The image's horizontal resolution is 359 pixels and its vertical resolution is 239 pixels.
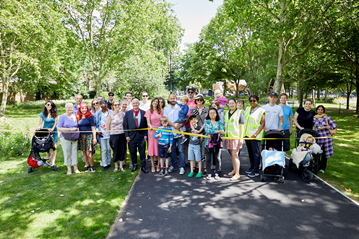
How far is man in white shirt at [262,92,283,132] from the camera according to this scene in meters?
5.87

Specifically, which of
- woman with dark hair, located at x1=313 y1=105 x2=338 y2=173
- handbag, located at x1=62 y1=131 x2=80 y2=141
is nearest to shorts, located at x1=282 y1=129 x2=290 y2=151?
woman with dark hair, located at x1=313 y1=105 x2=338 y2=173

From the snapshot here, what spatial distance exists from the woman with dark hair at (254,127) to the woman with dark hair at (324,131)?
1625 millimetres

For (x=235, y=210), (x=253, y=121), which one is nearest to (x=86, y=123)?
(x=235, y=210)

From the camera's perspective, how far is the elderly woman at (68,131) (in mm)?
5703

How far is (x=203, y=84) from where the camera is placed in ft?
115

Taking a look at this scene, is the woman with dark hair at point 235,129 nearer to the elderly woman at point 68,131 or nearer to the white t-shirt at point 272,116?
the white t-shirt at point 272,116

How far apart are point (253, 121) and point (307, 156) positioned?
159 cm

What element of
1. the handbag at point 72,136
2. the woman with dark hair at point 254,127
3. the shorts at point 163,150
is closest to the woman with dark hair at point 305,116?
the woman with dark hair at point 254,127

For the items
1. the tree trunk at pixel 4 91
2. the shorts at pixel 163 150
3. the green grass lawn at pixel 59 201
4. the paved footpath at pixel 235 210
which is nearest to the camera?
the paved footpath at pixel 235 210

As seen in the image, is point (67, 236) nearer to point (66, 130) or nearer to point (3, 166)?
point (66, 130)

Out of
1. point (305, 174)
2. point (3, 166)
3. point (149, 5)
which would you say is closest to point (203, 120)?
point (305, 174)

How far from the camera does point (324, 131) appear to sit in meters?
5.88

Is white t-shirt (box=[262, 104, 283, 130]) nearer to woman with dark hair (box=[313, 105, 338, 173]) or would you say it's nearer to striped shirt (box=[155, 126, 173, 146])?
woman with dark hair (box=[313, 105, 338, 173])

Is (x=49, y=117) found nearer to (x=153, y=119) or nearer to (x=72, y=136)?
(x=72, y=136)
